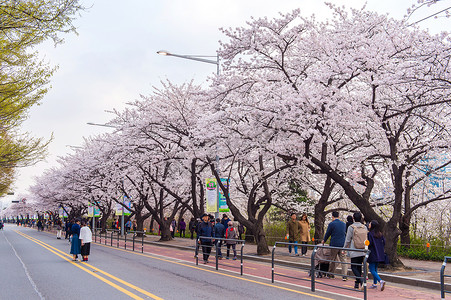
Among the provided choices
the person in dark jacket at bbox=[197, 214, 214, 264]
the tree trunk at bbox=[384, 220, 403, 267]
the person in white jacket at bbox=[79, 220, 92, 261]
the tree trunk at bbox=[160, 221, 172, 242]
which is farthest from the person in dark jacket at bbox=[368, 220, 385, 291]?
the tree trunk at bbox=[160, 221, 172, 242]

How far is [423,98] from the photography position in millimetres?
14336

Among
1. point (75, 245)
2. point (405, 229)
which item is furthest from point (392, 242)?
point (75, 245)

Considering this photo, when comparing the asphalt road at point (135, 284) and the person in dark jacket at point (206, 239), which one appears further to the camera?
the person in dark jacket at point (206, 239)

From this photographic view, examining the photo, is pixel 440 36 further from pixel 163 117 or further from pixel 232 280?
pixel 163 117

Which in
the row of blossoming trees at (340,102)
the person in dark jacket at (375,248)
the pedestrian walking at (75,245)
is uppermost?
the row of blossoming trees at (340,102)

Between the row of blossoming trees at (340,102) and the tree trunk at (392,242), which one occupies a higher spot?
the row of blossoming trees at (340,102)

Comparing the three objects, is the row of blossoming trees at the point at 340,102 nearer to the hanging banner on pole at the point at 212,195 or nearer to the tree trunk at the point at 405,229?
the tree trunk at the point at 405,229

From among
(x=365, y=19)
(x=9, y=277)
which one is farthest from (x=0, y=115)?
(x=365, y=19)

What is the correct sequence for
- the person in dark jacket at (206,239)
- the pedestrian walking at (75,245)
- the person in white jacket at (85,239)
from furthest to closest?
the pedestrian walking at (75,245)
the person in white jacket at (85,239)
the person in dark jacket at (206,239)

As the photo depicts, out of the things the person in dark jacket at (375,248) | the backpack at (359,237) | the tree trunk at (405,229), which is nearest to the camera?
the person in dark jacket at (375,248)

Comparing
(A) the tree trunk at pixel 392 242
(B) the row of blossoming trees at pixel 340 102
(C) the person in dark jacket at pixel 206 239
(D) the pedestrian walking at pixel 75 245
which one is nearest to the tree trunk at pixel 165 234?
(B) the row of blossoming trees at pixel 340 102

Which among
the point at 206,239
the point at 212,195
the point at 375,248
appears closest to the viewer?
the point at 375,248

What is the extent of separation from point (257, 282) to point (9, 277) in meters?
7.19

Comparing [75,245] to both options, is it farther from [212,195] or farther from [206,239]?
[212,195]
